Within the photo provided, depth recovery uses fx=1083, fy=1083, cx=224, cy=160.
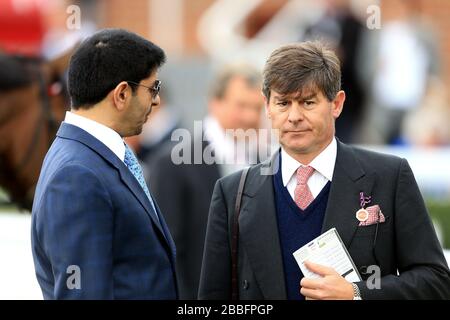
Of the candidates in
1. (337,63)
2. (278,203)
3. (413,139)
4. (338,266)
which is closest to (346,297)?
(338,266)

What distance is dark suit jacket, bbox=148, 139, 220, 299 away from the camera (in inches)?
226

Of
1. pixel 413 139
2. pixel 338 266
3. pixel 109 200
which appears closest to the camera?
pixel 109 200

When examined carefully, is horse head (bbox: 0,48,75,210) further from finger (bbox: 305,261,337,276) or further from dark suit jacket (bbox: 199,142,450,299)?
finger (bbox: 305,261,337,276)

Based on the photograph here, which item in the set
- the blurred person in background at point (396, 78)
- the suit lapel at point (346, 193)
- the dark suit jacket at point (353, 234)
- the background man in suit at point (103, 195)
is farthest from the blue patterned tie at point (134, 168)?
the blurred person in background at point (396, 78)

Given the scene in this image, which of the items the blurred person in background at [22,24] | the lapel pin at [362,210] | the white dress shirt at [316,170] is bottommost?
the lapel pin at [362,210]

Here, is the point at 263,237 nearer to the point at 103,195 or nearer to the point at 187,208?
the point at 103,195

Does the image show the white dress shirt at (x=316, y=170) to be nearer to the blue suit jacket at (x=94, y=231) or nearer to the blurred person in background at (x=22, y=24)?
the blue suit jacket at (x=94, y=231)

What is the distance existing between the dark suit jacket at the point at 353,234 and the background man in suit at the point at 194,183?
5.78ft

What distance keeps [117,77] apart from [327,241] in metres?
0.88

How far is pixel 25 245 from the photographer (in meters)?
7.01

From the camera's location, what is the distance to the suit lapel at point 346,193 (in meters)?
3.65

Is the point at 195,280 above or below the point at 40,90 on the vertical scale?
below

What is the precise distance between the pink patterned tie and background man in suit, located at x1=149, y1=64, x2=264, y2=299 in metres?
1.91

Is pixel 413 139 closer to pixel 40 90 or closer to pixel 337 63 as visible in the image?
pixel 40 90
